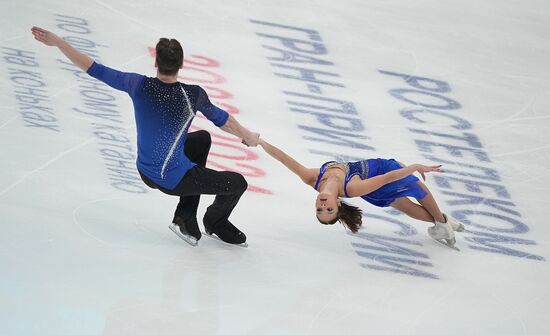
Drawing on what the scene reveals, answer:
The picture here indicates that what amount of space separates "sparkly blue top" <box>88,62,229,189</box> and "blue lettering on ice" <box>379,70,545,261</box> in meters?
2.20

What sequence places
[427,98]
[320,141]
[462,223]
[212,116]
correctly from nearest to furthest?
[212,116]
[462,223]
[320,141]
[427,98]

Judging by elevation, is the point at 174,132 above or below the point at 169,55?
below

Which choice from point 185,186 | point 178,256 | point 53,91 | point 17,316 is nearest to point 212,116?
point 185,186

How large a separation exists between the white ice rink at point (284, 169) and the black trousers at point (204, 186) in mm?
198

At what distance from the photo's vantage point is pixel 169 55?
217 inches

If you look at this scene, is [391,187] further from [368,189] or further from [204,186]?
[204,186]

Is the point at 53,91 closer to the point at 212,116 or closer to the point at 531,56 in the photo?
the point at 212,116

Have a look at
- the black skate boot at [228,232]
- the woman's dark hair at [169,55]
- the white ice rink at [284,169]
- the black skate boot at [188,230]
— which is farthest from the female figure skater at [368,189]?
the woman's dark hair at [169,55]

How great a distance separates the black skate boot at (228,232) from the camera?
21.2 ft

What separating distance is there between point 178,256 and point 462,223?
7.08 ft

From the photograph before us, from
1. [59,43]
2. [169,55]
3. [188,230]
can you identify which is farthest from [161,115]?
[188,230]

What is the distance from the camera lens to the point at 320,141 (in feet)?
27.6

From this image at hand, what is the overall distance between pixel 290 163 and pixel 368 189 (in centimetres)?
49

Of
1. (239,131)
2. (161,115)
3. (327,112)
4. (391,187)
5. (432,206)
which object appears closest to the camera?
(161,115)
